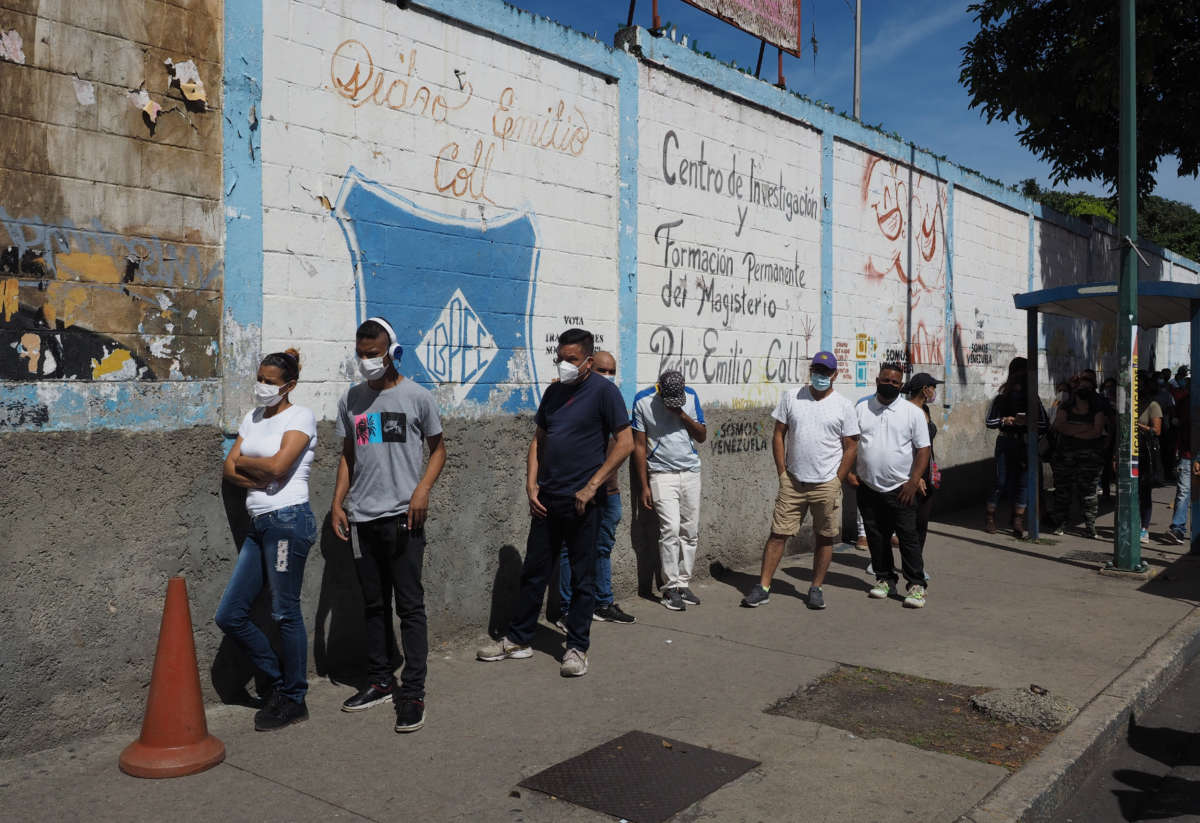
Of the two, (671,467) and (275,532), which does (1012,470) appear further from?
(275,532)

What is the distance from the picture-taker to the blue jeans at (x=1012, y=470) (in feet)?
34.8

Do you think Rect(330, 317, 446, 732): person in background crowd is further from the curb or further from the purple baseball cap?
the purple baseball cap

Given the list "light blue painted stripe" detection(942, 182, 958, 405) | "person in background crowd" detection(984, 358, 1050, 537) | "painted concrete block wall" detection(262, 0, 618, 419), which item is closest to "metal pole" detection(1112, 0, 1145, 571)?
"person in background crowd" detection(984, 358, 1050, 537)

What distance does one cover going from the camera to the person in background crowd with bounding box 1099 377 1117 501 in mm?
10952

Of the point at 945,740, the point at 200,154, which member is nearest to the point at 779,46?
the point at 200,154

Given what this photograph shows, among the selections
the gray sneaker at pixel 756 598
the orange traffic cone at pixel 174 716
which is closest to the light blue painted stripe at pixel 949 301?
the gray sneaker at pixel 756 598

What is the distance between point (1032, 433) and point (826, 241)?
2870mm

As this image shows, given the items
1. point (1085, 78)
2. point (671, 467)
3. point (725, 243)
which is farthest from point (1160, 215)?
point (671, 467)

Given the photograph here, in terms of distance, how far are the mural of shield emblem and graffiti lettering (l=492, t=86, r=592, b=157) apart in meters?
0.52

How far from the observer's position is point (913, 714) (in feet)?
16.5

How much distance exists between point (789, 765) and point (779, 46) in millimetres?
7574

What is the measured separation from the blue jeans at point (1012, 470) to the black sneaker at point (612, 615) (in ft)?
18.5

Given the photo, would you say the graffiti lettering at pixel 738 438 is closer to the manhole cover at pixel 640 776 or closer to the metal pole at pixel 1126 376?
the metal pole at pixel 1126 376

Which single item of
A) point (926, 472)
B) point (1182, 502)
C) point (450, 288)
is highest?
point (450, 288)
